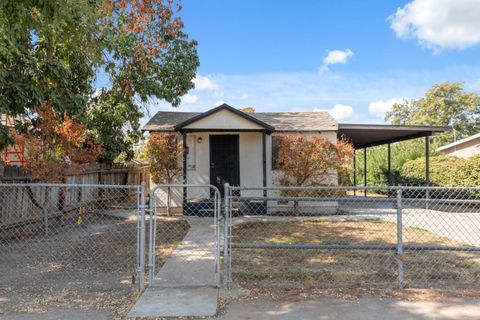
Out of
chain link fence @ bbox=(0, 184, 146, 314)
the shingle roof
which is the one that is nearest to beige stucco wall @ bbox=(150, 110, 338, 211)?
the shingle roof

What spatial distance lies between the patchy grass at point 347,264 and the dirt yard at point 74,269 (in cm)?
164

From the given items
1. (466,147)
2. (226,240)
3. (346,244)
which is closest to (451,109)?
(466,147)

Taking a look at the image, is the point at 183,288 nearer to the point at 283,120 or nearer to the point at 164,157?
the point at 164,157

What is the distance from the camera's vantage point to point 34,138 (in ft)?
29.6

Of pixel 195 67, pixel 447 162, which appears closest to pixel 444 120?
pixel 447 162

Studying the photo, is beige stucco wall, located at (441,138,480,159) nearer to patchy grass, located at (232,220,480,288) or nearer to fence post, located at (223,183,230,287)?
patchy grass, located at (232,220,480,288)

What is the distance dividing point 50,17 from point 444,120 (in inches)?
1774

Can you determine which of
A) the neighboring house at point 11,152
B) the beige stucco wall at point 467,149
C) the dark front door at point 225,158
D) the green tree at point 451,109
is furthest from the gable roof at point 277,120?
the green tree at point 451,109

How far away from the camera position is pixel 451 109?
41.2 metres

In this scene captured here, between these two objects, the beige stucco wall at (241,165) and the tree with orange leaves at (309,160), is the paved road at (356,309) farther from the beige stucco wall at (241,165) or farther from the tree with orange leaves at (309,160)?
the beige stucco wall at (241,165)

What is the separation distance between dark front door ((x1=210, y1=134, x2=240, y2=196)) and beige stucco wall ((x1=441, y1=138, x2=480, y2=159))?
1592cm

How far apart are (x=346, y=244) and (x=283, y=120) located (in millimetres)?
7066

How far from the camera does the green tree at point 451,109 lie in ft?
133

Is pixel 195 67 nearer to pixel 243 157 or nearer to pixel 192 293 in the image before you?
pixel 243 157
